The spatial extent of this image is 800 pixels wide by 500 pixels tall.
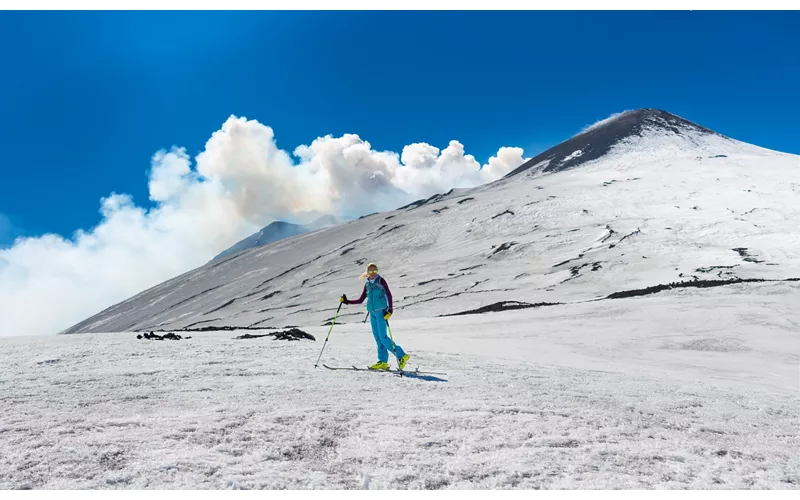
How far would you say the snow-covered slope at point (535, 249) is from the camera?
117ft

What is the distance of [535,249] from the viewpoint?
4747 centimetres

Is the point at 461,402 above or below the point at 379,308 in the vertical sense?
below

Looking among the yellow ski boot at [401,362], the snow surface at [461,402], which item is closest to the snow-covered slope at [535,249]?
the snow surface at [461,402]

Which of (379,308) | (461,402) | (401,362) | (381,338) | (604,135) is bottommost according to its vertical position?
(461,402)

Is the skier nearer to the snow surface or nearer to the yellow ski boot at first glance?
the yellow ski boot

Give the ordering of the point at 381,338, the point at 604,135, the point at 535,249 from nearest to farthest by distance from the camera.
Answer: the point at 381,338
the point at 535,249
the point at 604,135

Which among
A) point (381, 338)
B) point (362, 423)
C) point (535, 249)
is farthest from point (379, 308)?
point (535, 249)

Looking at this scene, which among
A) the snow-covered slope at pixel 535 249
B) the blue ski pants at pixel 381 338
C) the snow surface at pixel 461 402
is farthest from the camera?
the snow-covered slope at pixel 535 249

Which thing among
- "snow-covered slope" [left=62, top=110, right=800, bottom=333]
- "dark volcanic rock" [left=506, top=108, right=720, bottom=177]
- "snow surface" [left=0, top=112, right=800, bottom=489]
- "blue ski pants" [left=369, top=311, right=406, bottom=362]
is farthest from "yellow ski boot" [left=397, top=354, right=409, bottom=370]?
"dark volcanic rock" [left=506, top=108, right=720, bottom=177]

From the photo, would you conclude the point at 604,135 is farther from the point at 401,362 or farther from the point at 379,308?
the point at 401,362

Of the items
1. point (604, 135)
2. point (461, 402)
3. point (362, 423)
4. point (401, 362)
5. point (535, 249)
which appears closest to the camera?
point (362, 423)

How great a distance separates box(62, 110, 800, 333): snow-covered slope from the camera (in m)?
35.8

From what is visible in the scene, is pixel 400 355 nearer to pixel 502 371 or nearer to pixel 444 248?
pixel 502 371

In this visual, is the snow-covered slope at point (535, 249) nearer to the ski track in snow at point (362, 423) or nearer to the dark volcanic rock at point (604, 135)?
the dark volcanic rock at point (604, 135)
